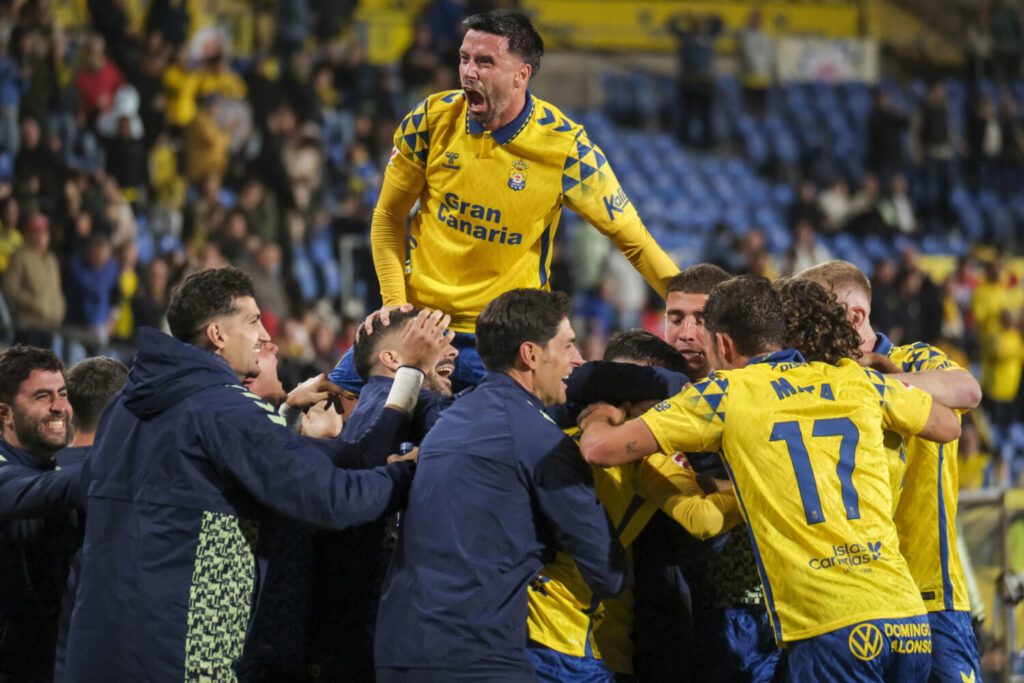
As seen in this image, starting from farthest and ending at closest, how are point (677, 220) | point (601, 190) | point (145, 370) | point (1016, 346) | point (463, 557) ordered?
point (677, 220)
point (1016, 346)
point (601, 190)
point (145, 370)
point (463, 557)

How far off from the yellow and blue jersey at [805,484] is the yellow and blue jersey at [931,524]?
0.66m

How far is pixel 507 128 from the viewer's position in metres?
5.06

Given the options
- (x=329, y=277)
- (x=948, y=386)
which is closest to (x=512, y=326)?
(x=948, y=386)

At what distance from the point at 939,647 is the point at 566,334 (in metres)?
1.84

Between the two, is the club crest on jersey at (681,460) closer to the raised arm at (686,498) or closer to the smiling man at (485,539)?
the raised arm at (686,498)

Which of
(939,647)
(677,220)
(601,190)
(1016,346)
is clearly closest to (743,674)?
(939,647)

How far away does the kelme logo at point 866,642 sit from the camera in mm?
3746

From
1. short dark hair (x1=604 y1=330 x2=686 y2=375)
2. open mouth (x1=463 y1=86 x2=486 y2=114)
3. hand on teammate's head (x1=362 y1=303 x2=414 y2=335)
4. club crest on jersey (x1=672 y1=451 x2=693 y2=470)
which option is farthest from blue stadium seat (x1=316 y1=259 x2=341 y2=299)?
club crest on jersey (x1=672 y1=451 x2=693 y2=470)

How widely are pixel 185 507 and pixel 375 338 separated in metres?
1.11

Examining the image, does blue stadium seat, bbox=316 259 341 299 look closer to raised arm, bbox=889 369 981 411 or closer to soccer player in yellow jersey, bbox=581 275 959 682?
raised arm, bbox=889 369 981 411

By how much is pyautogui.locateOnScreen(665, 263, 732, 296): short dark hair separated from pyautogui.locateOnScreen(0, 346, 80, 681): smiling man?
2.57 metres

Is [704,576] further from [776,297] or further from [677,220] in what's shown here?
[677,220]

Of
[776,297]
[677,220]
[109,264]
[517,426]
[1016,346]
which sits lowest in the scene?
[1016,346]

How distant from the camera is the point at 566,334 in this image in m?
4.11
